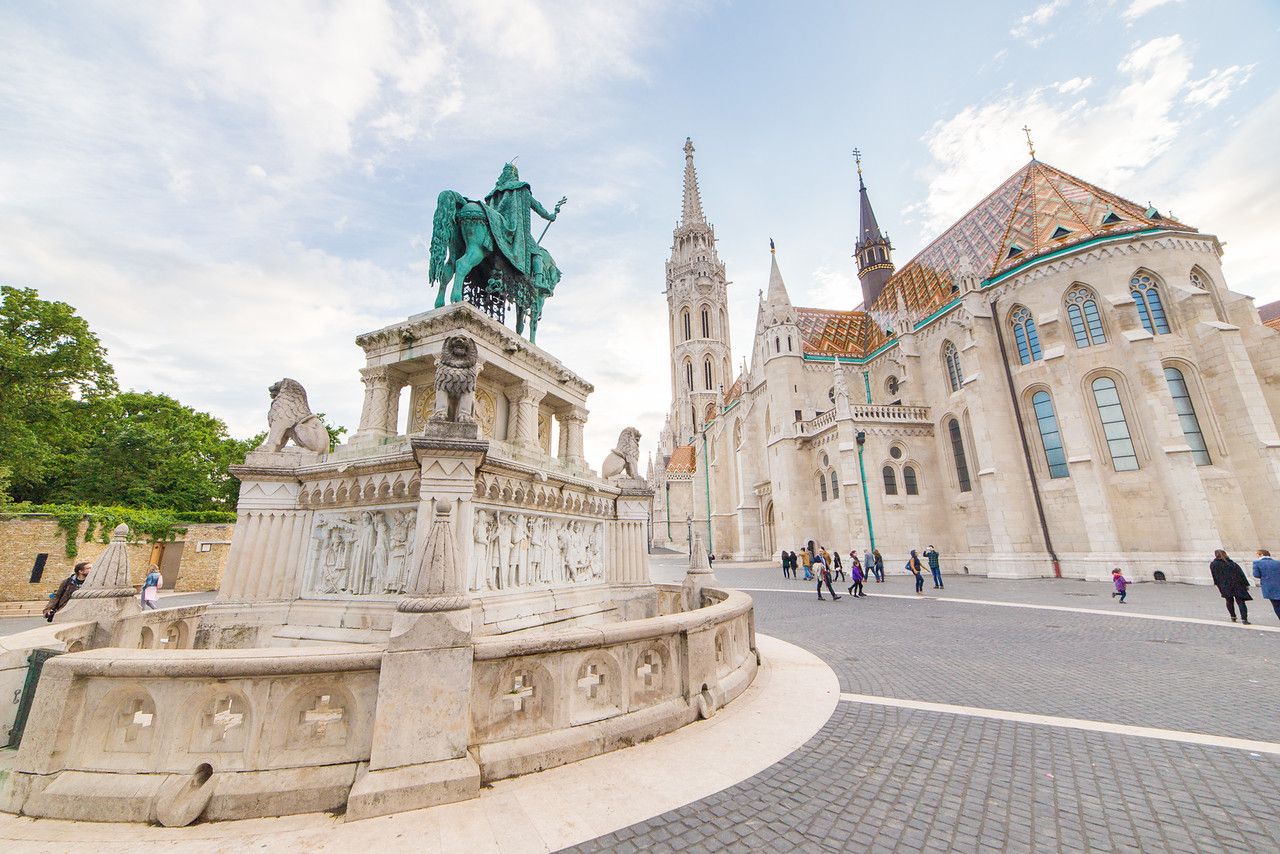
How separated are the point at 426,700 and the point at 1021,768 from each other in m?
4.34

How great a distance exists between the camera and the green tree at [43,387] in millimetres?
19047

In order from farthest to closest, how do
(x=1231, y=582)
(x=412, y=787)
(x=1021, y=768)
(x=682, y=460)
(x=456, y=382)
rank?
1. (x=682, y=460)
2. (x=1231, y=582)
3. (x=456, y=382)
4. (x=1021, y=768)
5. (x=412, y=787)

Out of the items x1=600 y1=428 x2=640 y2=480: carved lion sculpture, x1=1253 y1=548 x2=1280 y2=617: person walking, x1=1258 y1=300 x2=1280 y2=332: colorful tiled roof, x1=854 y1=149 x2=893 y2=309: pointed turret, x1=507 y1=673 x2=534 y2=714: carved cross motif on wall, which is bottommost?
x1=507 y1=673 x2=534 y2=714: carved cross motif on wall

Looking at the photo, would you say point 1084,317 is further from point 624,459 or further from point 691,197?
point 691,197

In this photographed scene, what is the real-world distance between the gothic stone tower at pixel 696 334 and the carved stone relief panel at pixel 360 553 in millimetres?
48838

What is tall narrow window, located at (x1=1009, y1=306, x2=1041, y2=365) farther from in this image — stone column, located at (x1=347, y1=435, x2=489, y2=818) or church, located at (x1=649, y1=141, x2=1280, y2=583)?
stone column, located at (x1=347, y1=435, x2=489, y2=818)

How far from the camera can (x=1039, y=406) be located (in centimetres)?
2088

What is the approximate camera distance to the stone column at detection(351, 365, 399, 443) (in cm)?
683

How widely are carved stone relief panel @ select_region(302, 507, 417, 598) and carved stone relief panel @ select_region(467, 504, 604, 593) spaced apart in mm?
795

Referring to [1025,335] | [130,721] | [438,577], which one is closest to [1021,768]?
[438,577]

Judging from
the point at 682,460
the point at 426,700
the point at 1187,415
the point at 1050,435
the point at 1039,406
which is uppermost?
the point at 682,460

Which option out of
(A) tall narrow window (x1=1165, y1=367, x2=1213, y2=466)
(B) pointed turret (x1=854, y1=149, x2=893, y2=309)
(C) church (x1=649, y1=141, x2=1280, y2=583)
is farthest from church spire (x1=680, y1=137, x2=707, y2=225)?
(A) tall narrow window (x1=1165, y1=367, x2=1213, y2=466)

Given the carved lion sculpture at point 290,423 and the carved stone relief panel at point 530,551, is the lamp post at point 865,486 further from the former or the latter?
the carved lion sculpture at point 290,423

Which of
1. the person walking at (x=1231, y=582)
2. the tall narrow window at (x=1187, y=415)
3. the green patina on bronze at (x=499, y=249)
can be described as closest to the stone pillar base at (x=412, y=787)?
the green patina on bronze at (x=499, y=249)
